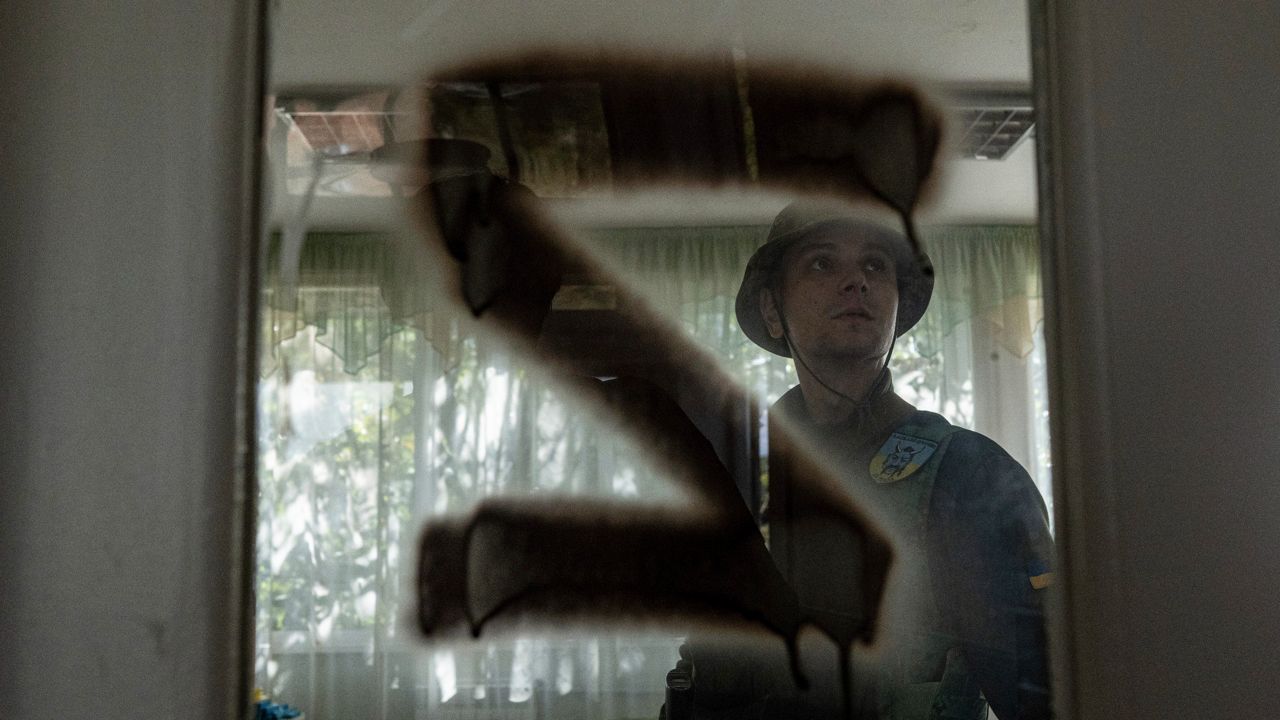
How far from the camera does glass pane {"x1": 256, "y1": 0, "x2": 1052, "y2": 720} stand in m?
0.51

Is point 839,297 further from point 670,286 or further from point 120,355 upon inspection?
point 120,355

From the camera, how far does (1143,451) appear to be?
1.62 ft

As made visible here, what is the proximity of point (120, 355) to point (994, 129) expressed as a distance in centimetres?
48

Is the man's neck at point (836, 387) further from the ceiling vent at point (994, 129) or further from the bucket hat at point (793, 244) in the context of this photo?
the ceiling vent at point (994, 129)

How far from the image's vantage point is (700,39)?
1.79 ft

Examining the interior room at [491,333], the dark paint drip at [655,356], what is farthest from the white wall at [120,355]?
the dark paint drip at [655,356]

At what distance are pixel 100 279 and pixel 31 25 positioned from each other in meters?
0.14

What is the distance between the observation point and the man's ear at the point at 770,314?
1.76 ft

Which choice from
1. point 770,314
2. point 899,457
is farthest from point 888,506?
point 770,314

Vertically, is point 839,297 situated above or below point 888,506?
above

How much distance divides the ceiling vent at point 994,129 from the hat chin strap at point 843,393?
115 mm

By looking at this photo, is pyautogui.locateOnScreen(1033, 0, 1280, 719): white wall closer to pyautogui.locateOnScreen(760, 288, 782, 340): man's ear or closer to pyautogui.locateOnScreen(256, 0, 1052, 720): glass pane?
pyautogui.locateOnScreen(256, 0, 1052, 720): glass pane

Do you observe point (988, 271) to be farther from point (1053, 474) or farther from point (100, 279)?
point (100, 279)

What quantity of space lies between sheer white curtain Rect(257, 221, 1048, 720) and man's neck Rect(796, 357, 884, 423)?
2cm
